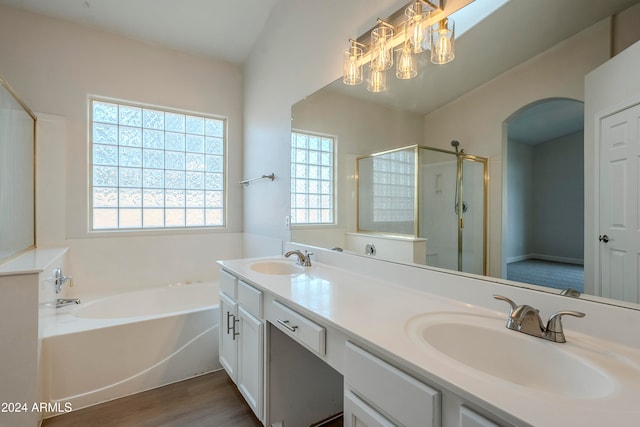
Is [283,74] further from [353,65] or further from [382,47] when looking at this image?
[382,47]

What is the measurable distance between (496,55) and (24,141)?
3.02 m

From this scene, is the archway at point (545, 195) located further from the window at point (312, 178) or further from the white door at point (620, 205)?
the window at point (312, 178)

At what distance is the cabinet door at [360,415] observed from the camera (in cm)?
82

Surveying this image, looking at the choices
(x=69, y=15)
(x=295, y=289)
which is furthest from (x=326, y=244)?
(x=69, y=15)

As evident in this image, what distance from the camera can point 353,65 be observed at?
1.74 m

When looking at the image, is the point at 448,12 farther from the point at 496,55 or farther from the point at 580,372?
the point at 580,372

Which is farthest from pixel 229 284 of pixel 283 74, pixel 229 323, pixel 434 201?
pixel 283 74

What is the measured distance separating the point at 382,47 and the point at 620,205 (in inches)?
48.8

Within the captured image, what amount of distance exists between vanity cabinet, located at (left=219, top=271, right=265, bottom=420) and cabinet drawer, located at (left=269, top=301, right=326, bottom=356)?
19 centimetres

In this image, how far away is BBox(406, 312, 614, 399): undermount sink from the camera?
72cm

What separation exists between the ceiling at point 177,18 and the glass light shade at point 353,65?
1.44 m

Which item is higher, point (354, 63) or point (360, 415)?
point (354, 63)

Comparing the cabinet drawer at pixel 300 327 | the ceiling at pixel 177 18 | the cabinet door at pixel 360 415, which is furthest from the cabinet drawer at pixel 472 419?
the ceiling at pixel 177 18

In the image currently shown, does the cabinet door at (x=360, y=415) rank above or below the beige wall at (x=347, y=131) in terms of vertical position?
below
